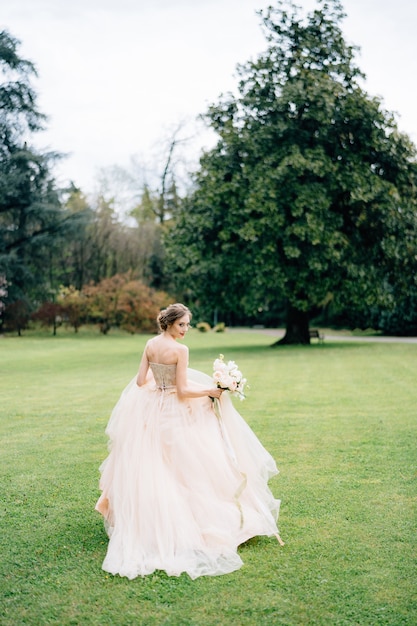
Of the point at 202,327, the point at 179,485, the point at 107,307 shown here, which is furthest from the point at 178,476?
the point at 202,327

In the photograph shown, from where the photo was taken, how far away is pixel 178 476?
4.75 m

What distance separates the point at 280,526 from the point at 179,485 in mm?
1065

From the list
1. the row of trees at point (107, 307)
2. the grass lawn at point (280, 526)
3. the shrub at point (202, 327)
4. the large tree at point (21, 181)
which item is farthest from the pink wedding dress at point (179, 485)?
the shrub at point (202, 327)

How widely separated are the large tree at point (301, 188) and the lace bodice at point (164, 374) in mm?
17755

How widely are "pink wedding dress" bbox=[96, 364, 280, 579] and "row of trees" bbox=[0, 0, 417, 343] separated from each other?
17.8 metres

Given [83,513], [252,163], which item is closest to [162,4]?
[83,513]

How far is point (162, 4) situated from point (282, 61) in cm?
1517

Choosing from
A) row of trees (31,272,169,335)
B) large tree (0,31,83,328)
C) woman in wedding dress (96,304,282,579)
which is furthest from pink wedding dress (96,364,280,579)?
row of trees (31,272,169,335)

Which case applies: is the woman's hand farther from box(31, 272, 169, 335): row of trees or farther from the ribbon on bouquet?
box(31, 272, 169, 335): row of trees

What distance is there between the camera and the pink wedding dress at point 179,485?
14.5 ft

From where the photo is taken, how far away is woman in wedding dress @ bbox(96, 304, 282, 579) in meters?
4.43

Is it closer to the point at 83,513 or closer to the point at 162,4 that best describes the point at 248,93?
the point at 162,4

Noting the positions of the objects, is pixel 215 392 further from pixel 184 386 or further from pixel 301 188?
pixel 301 188

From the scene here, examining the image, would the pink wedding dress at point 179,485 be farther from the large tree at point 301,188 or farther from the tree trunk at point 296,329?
the tree trunk at point 296,329
